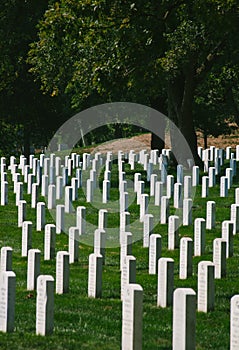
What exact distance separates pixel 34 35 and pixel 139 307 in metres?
25.0

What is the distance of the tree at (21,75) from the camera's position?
98.4 feet

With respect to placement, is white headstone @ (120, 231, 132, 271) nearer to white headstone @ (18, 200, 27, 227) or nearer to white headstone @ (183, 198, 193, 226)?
white headstone @ (183, 198, 193, 226)

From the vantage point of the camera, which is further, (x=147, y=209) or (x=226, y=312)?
(x=147, y=209)

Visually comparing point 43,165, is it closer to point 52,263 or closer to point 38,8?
point 38,8

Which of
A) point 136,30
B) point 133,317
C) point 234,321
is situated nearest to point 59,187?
point 136,30

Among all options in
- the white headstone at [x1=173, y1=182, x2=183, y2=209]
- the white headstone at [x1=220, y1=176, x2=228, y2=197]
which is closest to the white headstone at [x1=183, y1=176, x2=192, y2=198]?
the white headstone at [x1=173, y1=182, x2=183, y2=209]

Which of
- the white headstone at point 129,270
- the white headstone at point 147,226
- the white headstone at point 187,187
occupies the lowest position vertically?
the white headstone at point 129,270

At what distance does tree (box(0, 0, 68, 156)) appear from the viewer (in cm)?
3000

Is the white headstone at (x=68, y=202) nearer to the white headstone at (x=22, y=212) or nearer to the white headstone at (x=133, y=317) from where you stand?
the white headstone at (x=22, y=212)

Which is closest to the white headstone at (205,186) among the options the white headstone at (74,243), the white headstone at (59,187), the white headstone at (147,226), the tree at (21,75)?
the white headstone at (59,187)

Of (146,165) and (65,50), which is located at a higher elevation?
(65,50)

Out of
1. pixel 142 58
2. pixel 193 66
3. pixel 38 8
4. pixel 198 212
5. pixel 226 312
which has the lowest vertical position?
pixel 226 312

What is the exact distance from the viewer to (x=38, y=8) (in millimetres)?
31516

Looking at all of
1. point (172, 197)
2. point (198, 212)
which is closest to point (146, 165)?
point (172, 197)
